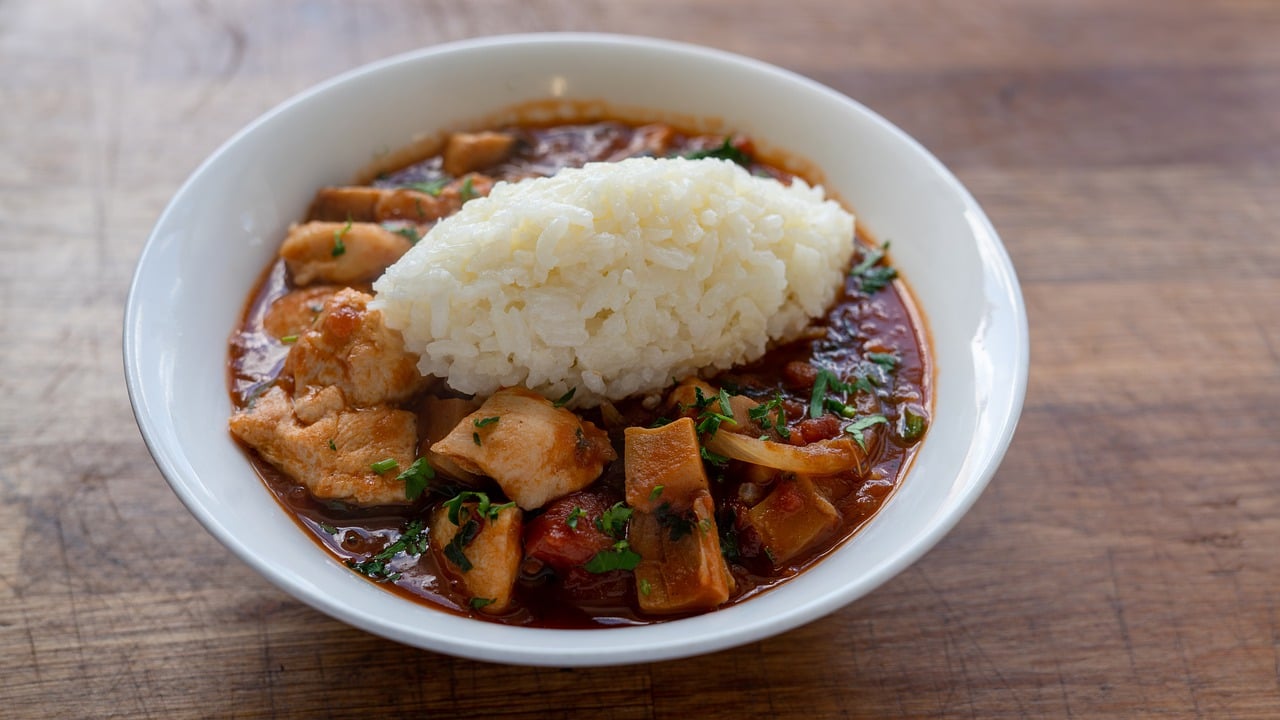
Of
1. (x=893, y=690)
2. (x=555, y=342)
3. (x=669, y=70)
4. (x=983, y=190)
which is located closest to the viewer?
(x=893, y=690)

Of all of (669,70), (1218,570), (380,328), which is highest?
(669,70)

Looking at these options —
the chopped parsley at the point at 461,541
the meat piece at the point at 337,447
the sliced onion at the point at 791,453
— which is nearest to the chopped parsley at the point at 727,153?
the sliced onion at the point at 791,453

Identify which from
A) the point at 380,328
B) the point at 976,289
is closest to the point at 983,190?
the point at 976,289

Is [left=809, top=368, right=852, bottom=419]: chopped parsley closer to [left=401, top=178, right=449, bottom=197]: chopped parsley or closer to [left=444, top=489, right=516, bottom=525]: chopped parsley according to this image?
[left=444, top=489, right=516, bottom=525]: chopped parsley

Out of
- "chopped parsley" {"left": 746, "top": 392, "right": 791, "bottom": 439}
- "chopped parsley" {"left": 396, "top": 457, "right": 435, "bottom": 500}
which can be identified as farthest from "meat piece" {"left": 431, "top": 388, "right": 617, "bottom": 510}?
"chopped parsley" {"left": 746, "top": 392, "right": 791, "bottom": 439}

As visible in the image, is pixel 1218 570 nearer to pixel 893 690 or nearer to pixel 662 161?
pixel 893 690

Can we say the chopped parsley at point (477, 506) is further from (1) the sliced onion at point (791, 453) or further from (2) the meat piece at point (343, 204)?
(2) the meat piece at point (343, 204)
